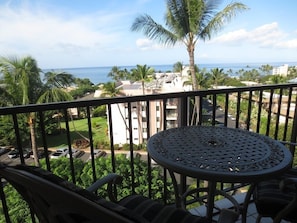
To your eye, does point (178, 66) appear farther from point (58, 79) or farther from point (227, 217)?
point (227, 217)

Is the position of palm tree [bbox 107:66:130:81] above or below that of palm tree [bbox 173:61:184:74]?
below

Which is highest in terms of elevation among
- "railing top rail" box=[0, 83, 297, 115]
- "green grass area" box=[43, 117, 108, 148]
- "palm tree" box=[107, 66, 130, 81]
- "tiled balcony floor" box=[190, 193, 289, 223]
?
→ "railing top rail" box=[0, 83, 297, 115]

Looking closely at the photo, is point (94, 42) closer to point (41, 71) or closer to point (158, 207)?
point (41, 71)

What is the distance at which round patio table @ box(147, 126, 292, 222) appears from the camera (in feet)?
3.15

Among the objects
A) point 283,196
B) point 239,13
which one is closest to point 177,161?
point 283,196

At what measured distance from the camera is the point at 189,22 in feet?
37.9

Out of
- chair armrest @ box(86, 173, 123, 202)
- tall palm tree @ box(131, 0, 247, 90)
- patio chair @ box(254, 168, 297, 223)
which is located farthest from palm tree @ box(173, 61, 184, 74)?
chair armrest @ box(86, 173, 123, 202)

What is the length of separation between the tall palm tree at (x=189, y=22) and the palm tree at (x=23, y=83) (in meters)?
5.88

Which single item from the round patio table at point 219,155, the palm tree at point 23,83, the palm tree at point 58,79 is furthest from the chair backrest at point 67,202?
the palm tree at point 58,79

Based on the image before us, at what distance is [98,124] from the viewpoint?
27.2 m

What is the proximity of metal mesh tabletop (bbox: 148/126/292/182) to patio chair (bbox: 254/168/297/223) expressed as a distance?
164 mm

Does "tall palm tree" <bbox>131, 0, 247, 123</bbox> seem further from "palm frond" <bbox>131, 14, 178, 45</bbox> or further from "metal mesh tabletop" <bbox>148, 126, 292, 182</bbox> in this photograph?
"metal mesh tabletop" <bbox>148, 126, 292, 182</bbox>

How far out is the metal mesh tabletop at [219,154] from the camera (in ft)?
3.17

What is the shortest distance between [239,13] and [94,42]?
3080 centimetres
